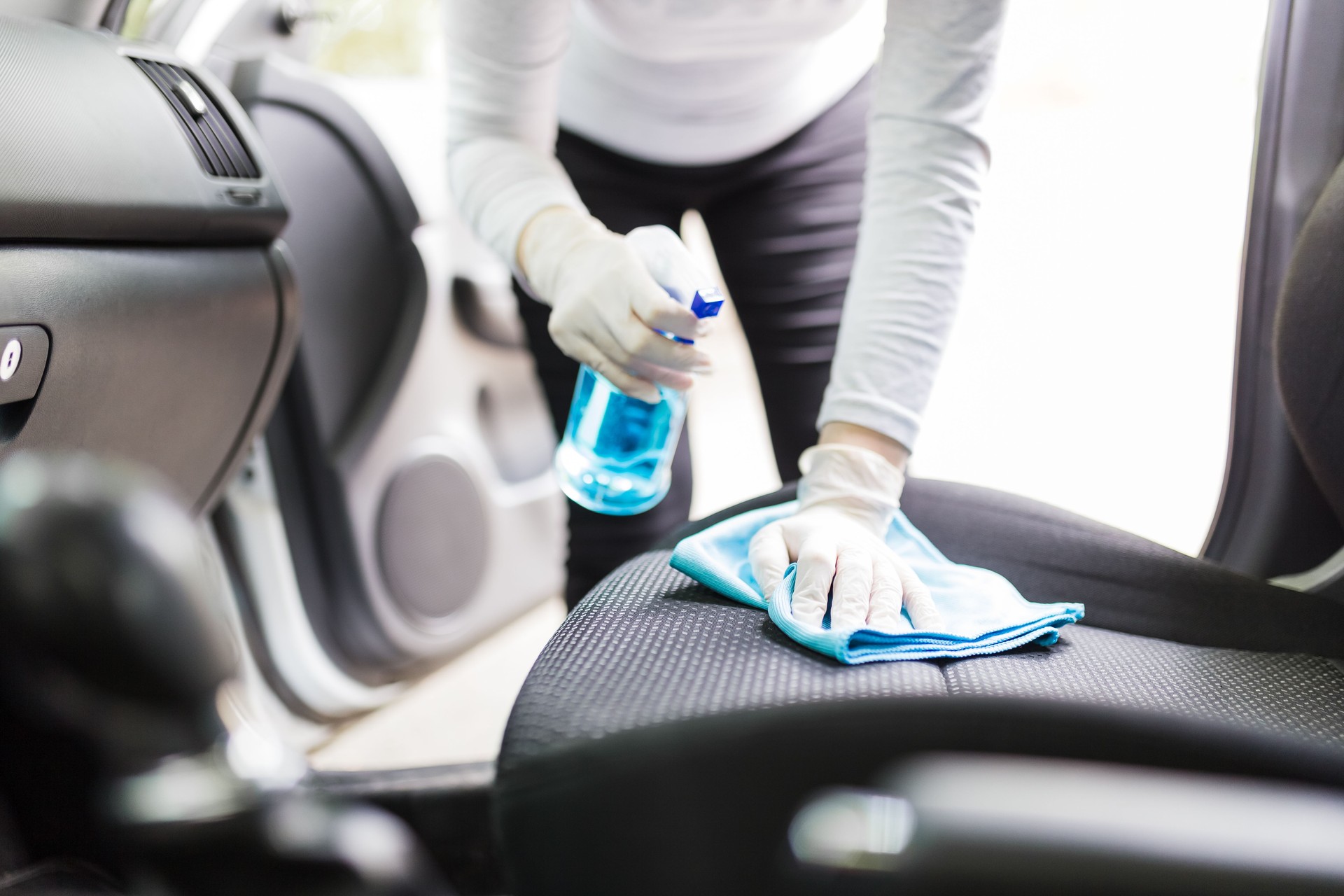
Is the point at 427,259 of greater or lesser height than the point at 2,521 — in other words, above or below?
below

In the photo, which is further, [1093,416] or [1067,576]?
[1093,416]

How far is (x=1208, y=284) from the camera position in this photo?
165cm

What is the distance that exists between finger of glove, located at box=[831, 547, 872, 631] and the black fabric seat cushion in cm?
4

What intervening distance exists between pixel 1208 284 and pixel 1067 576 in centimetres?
118

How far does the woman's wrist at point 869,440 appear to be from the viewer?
2.41ft

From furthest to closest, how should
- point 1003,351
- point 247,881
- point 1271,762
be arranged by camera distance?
point 1003,351, point 1271,762, point 247,881

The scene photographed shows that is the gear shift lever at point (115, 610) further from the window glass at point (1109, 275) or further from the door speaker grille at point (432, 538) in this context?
the window glass at point (1109, 275)

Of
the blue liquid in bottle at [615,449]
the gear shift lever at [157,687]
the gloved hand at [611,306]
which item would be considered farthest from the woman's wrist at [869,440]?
the gear shift lever at [157,687]

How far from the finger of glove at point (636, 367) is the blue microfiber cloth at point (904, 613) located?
111 millimetres

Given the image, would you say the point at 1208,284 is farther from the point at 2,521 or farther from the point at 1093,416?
the point at 2,521

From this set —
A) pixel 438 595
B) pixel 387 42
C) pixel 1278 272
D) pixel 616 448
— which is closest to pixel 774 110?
pixel 616 448

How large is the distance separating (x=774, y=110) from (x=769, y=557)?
1.73 ft

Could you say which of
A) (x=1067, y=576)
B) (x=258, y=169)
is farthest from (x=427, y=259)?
(x=1067, y=576)

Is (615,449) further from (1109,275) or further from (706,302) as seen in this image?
(1109,275)
